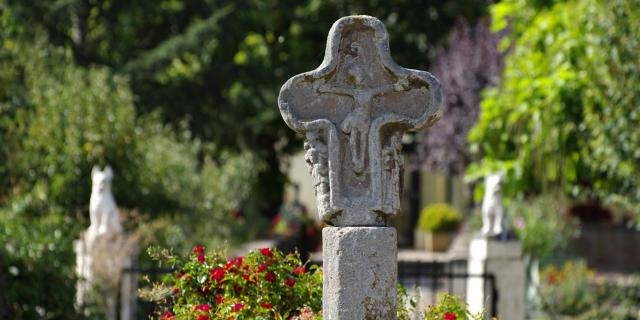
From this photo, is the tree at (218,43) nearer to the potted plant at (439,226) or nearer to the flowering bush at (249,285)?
the potted plant at (439,226)

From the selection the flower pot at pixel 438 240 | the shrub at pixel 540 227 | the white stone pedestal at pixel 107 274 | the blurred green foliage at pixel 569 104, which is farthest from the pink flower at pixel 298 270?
the flower pot at pixel 438 240

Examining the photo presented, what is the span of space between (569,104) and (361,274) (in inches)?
323

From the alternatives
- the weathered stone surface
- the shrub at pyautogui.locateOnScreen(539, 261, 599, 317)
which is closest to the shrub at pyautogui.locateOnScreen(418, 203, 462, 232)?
the shrub at pyautogui.locateOnScreen(539, 261, 599, 317)

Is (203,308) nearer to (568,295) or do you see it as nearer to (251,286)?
(251,286)

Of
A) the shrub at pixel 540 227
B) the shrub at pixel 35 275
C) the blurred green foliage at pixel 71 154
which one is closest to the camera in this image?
the shrub at pixel 35 275

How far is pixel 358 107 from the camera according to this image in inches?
214

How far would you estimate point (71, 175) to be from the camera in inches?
498

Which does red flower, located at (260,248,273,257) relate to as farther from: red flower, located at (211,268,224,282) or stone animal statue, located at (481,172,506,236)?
stone animal statue, located at (481,172,506,236)

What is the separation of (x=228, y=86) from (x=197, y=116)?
895mm

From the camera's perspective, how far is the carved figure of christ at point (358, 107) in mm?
5344

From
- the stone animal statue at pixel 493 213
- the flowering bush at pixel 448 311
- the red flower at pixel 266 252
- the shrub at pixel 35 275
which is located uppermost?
the stone animal statue at pixel 493 213

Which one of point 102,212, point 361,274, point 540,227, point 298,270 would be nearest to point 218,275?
point 298,270

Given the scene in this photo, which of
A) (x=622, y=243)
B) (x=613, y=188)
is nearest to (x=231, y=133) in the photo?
(x=622, y=243)

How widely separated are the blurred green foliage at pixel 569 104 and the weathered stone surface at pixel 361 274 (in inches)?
238
